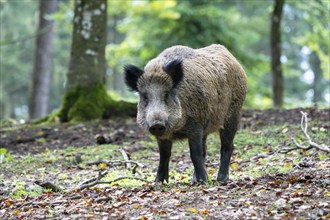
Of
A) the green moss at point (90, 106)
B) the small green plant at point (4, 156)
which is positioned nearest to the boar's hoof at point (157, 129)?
the small green plant at point (4, 156)

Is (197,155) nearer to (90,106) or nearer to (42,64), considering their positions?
(90,106)

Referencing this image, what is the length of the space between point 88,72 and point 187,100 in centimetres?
727

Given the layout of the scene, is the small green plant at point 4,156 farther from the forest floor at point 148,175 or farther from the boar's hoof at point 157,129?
the boar's hoof at point 157,129

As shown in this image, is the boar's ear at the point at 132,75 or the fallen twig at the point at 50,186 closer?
the boar's ear at the point at 132,75

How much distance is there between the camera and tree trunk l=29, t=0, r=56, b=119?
22500mm

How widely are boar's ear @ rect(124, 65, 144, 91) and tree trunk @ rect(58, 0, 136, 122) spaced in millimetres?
6701

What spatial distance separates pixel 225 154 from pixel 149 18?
531 inches

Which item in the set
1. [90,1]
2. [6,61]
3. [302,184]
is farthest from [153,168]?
[6,61]

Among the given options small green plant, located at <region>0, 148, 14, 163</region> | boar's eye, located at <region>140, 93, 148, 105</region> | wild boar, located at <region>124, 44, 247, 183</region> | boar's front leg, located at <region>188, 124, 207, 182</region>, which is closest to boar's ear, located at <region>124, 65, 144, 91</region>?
wild boar, located at <region>124, 44, 247, 183</region>

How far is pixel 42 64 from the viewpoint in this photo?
75.8 feet

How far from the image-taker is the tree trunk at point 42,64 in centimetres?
2250

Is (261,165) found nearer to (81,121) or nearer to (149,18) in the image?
(81,121)

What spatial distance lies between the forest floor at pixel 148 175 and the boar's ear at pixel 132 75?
4.02 ft

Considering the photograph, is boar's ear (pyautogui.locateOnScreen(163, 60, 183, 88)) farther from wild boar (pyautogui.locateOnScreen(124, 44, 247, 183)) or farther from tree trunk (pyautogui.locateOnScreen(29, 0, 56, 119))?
tree trunk (pyautogui.locateOnScreen(29, 0, 56, 119))
